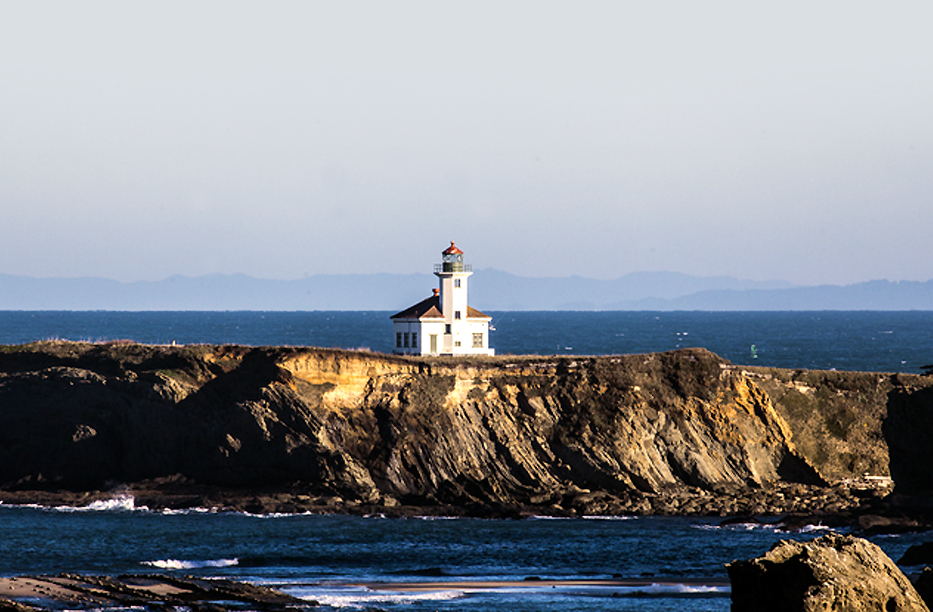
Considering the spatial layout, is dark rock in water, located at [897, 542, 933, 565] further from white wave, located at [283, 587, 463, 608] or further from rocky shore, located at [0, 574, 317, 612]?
rocky shore, located at [0, 574, 317, 612]

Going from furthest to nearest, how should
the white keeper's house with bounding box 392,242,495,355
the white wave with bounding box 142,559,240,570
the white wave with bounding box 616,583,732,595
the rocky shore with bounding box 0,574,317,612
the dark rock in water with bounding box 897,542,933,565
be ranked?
the white keeper's house with bounding box 392,242,495,355 → the white wave with bounding box 142,559,240,570 → the white wave with bounding box 616,583,732,595 → the dark rock in water with bounding box 897,542,933,565 → the rocky shore with bounding box 0,574,317,612

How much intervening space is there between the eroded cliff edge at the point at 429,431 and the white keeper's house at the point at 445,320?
200 inches

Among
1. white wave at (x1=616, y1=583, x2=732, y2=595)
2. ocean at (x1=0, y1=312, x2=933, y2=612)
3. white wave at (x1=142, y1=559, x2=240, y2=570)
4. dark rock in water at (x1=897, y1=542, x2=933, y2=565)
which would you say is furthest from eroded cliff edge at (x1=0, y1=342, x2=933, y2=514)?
dark rock in water at (x1=897, y1=542, x2=933, y2=565)

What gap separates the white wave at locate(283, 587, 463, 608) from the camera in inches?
1375

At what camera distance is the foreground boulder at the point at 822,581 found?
20.6m

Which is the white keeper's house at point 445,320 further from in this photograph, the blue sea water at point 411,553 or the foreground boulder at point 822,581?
the foreground boulder at point 822,581

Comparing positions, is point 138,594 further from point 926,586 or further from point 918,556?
point 918,556

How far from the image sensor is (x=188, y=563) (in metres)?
41.9

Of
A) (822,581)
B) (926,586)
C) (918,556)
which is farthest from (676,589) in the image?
(822,581)

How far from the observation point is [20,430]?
2341 inches

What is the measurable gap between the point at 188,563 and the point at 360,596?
9.10m

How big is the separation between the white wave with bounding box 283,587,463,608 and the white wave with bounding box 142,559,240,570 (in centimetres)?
579

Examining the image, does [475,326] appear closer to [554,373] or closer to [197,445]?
[554,373]

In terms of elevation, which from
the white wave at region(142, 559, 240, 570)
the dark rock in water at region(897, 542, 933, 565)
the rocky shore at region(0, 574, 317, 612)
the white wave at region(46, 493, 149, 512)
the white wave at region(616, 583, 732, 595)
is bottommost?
the white wave at region(616, 583, 732, 595)
